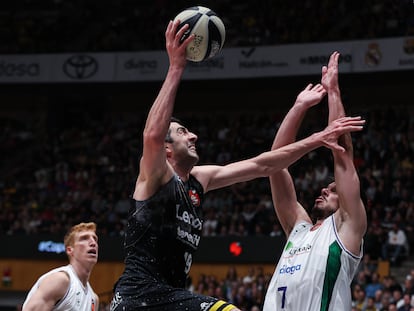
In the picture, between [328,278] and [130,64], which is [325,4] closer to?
[130,64]

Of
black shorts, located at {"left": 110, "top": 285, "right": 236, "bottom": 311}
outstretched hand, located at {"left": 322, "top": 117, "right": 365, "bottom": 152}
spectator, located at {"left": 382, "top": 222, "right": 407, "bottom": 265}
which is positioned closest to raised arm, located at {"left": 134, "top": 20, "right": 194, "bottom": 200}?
black shorts, located at {"left": 110, "top": 285, "right": 236, "bottom": 311}

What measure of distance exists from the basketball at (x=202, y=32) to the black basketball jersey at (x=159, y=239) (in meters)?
0.92

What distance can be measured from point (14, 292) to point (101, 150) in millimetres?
5486

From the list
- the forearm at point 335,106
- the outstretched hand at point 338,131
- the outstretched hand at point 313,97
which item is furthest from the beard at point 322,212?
the outstretched hand at point 313,97

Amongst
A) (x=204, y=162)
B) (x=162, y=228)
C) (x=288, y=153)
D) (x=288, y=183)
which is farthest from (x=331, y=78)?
(x=204, y=162)

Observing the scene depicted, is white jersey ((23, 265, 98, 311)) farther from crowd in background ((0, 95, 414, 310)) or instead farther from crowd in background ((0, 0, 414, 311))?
crowd in background ((0, 95, 414, 310))

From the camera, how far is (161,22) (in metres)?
27.4

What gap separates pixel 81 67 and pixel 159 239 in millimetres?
21685

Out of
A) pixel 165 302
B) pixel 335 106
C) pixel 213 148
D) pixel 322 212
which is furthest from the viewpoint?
pixel 213 148

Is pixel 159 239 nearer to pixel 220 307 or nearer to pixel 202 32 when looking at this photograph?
pixel 220 307

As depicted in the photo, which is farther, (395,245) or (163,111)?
(395,245)

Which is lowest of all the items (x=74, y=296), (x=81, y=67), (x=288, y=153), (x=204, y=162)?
(x=74, y=296)

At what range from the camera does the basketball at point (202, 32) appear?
5703 mm

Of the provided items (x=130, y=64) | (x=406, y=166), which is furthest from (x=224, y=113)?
(x=406, y=166)
